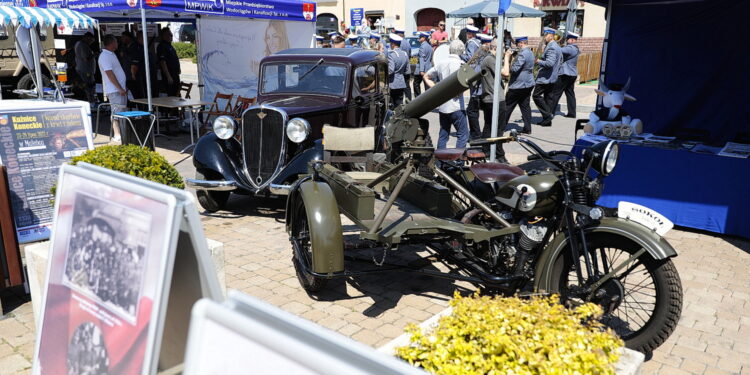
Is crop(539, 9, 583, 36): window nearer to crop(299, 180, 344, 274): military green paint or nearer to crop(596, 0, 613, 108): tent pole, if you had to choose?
crop(596, 0, 613, 108): tent pole

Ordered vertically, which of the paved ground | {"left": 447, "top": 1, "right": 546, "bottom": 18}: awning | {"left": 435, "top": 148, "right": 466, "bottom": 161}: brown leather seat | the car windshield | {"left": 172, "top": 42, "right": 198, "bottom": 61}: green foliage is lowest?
the paved ground

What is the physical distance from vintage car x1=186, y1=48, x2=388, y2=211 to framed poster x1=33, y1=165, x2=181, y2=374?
12.6 feet

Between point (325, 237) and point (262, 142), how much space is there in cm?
291

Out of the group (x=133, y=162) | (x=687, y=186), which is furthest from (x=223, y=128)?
(x=687, y=186)

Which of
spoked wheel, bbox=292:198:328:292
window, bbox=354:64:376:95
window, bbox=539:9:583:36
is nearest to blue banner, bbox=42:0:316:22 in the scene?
window, bbox=354:64:376:95

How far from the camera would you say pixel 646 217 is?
3377 mm

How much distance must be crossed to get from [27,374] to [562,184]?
3308mm

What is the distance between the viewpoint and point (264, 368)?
4.38 ft

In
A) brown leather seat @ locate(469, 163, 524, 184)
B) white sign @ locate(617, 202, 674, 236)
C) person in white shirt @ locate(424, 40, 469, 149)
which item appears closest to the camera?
white sign @ locate(617, 202, 674, 236)

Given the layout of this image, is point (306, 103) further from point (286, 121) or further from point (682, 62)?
point (682, 62)

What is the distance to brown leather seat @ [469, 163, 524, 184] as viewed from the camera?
421 cm

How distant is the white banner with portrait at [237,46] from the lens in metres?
11.6

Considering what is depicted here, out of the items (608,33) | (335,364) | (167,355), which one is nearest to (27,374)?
(167,355)

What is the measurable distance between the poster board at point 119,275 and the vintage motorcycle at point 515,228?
1.74m
